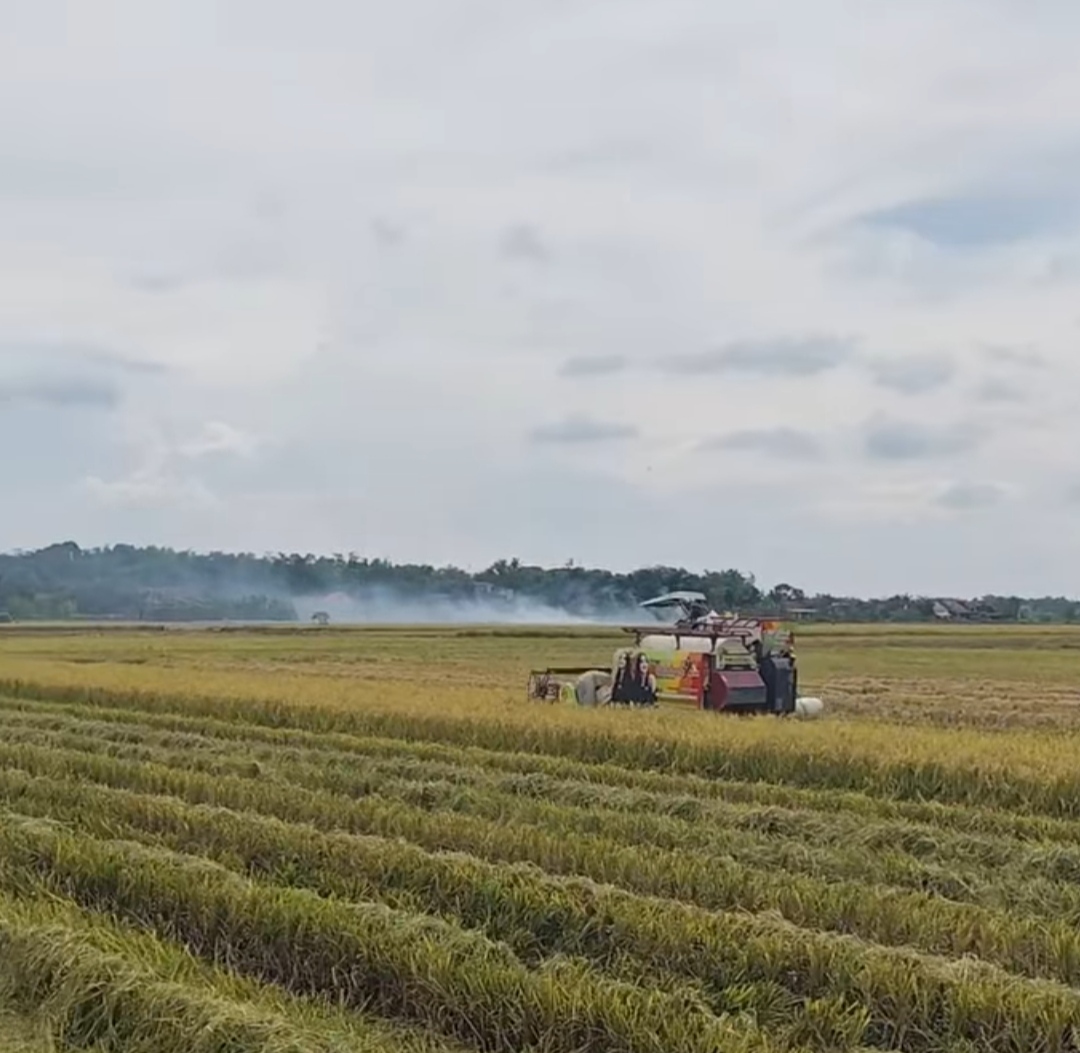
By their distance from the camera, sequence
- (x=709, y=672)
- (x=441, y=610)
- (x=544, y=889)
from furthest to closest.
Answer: (x=441, y=610), (x=709, y=672), (x=544, y=889)

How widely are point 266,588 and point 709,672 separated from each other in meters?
157

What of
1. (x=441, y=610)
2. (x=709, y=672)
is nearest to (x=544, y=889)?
(x=709, y=672)

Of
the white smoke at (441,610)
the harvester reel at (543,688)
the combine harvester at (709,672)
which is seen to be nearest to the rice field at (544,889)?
the combine harvester at (709,672)

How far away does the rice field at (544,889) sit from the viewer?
6.01 m

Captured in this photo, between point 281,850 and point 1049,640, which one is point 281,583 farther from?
point 281,850

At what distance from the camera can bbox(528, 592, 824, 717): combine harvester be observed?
20109mm

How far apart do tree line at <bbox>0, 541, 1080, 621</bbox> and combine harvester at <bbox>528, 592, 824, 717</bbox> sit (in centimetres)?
9168

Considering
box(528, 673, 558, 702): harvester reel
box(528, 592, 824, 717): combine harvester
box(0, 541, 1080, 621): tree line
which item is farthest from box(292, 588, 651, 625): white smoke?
box(528, 592, 824, 717): combine harvester

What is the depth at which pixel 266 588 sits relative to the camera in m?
173

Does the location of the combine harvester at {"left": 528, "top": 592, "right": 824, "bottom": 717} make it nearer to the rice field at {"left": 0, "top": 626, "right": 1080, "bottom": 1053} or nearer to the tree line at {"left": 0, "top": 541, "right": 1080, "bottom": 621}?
the rice field at {"left": 0, "top": 626, "right": 1080, "bottom": 1053}

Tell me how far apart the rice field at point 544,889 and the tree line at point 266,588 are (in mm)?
98448

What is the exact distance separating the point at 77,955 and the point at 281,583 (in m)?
→ 169

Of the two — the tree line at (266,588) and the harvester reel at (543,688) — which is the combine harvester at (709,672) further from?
the tree line at (266,588)

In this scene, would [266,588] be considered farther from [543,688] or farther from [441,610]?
[543,688]
